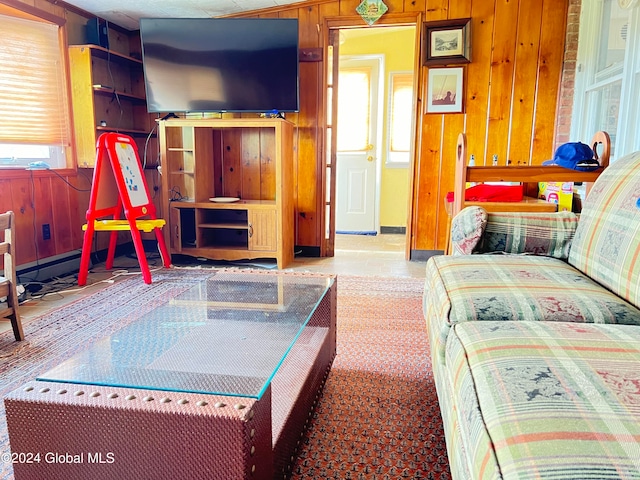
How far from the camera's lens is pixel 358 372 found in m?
1.90

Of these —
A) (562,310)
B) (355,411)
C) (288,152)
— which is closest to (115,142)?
(288,152)

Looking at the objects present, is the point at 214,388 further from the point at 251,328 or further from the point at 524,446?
the point at 524,446

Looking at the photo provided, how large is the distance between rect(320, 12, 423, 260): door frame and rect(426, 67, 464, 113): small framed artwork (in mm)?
109

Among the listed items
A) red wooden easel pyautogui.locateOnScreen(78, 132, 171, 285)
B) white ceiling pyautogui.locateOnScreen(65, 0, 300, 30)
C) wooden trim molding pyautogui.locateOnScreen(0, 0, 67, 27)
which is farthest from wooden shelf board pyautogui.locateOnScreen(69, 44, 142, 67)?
red wooden easel pyautogui.locateOnScreen(78, 132, 171, 285)

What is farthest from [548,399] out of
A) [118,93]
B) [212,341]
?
[118,93]

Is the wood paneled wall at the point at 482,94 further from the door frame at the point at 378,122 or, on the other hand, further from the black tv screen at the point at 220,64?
the door frame at the point at 378,122

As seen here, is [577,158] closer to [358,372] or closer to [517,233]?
[517,233]

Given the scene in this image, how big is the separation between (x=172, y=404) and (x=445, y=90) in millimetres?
3502

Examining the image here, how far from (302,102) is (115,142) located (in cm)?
162

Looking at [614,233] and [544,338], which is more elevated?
[614,233]

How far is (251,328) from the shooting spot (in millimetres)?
1494

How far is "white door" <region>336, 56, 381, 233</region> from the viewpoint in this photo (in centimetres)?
539

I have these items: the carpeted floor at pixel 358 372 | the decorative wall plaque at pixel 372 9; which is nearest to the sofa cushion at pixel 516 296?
the carpeted floor at pixel 358 372

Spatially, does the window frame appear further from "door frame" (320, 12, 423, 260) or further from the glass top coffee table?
the glass top coffee table
